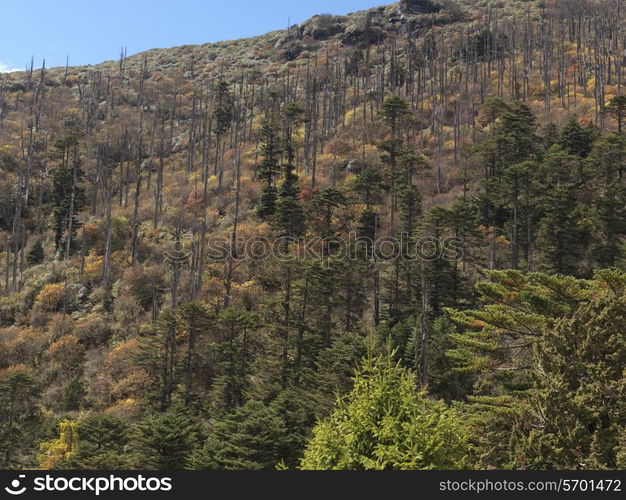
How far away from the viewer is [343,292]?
123ft

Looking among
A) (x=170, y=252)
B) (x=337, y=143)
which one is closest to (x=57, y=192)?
(x=170, y=252)

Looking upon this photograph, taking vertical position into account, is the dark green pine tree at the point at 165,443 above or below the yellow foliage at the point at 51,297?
below

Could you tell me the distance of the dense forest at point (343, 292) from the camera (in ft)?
38.8

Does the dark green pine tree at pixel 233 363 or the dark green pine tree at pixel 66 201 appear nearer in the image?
the dark green pine tree at pixel 233 363

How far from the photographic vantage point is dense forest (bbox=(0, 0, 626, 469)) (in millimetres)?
11812

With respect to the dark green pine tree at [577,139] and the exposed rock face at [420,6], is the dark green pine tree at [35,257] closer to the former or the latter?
the dark green pine tree at [577,139]

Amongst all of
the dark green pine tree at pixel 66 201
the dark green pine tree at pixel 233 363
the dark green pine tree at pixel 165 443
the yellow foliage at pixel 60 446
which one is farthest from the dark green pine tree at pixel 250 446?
the dark green pine tree at pixel 66 201

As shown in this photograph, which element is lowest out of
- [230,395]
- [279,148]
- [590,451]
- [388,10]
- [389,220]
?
[230,395]

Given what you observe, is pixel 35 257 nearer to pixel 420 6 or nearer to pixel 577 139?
pixel 577 139

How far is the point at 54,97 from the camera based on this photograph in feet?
321

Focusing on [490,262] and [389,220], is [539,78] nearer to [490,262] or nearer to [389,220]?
[389,220]

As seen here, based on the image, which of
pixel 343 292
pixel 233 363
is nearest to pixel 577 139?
pixel 343 292

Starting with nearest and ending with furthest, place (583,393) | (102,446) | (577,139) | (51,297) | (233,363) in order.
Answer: (583,393) → (102,446) → (233,363) → (577,139) → (51,297)

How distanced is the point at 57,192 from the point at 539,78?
70772mm
